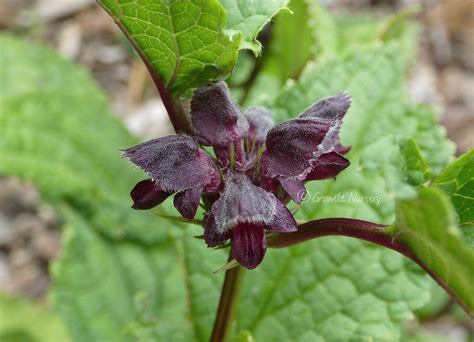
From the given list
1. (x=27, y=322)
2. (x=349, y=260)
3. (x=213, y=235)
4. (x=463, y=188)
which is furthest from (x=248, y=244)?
(x=27, y=322)

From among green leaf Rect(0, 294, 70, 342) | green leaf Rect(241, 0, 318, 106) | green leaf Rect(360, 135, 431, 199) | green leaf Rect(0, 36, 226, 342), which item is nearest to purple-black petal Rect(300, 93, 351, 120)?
green leaf Rect(360, 135, 431, 199)

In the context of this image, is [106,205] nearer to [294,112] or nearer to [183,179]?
[294,112]

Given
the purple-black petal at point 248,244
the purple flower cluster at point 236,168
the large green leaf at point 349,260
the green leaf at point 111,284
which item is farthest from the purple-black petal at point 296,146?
the green leaf at point 111,284

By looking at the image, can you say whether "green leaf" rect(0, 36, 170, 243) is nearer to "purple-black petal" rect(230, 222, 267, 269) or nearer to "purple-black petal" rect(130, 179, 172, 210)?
"purple-black petal" rect(130, 179, 172, 210)

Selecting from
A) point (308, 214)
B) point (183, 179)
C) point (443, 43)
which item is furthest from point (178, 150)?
point (443, 43)

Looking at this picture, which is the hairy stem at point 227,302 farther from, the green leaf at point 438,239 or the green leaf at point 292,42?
the green leaf at point 292,42

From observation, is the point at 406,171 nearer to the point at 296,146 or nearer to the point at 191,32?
the point at 296,146
